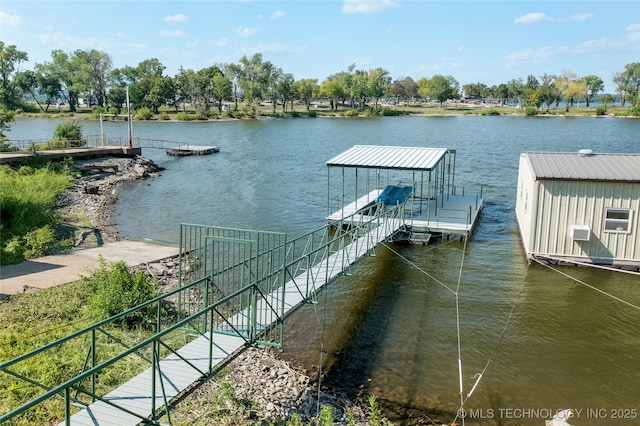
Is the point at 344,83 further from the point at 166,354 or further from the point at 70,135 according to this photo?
the point at 166,354

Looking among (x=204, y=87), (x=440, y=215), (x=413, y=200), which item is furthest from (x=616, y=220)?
(x=204, y=87)

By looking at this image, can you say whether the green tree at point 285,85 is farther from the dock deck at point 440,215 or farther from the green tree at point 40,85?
the dock deck at point 440,215

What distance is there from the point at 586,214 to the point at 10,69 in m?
128

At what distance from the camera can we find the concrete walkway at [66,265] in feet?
51.7

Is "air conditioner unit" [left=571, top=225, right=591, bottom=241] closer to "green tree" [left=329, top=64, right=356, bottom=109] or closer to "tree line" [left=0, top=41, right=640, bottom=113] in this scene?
"tree line" [left=0, top=41, right=640, bottom=113]

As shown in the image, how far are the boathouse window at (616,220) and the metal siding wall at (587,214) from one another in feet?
0.46

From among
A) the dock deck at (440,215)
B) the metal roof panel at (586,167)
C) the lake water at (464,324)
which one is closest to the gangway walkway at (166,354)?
the lake water at (464,324)

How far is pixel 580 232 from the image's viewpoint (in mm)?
19375

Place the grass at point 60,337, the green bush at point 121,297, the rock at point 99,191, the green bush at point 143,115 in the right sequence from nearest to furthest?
the grass at point 60,337, the green bush at point 121,297, the rock at point 99,191, the green bush at point 143,115

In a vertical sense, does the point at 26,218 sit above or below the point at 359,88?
below

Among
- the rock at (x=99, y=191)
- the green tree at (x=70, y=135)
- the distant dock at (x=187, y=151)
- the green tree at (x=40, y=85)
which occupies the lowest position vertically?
the rock at (x=99, y=191)

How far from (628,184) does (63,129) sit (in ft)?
139

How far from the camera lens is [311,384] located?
12.4 metres

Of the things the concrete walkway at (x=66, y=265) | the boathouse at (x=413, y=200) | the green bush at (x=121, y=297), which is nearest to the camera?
the green bush at (x=121, y=297)
